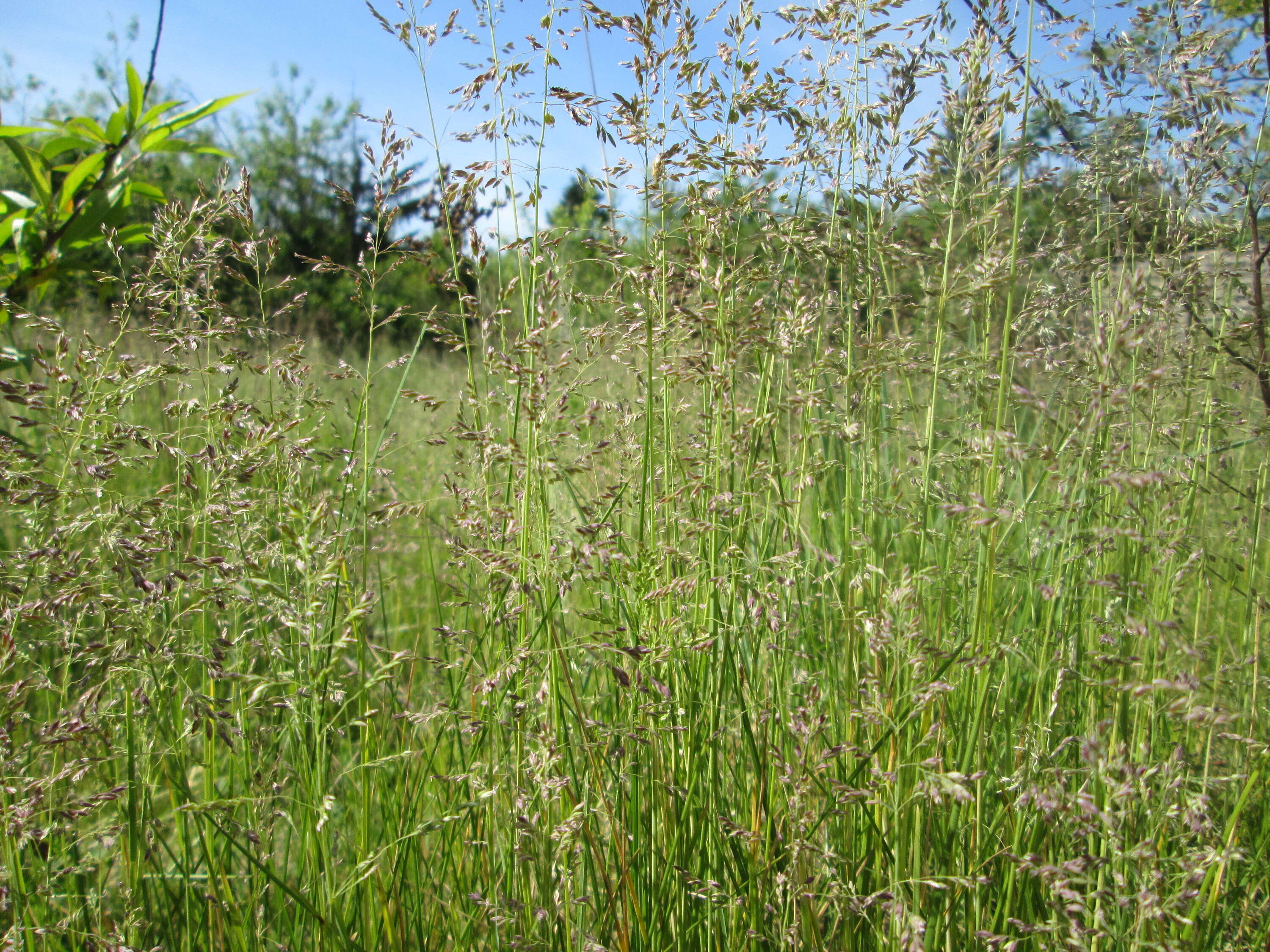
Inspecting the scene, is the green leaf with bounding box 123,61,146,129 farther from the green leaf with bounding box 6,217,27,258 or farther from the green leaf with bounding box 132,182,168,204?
the green leaf with bounding box 6,217,27,258

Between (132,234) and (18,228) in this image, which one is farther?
(132,234)

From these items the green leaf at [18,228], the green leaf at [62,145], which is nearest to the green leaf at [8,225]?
the green leaf at [18,228]

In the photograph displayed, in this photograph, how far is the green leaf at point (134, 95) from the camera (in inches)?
42.0

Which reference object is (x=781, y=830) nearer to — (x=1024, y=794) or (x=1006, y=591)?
(x=1024, y=794)

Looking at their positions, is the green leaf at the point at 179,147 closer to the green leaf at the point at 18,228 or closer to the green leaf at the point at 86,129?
the green leaf at the point at 86,129

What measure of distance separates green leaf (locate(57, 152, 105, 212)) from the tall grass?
0.86ft

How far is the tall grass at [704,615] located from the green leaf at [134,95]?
1.27 feet

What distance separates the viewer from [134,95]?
1085 millimetres

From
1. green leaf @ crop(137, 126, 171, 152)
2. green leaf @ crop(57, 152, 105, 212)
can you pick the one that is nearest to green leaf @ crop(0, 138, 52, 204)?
green leaf @ crop(57, 152, 105, 212)

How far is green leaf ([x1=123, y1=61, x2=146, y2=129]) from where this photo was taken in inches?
42.0

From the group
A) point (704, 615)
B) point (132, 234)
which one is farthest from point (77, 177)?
point (704, 615)

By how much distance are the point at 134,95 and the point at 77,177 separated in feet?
0.52

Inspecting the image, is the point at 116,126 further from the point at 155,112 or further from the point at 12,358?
the point at 12,358

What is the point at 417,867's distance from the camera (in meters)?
1.29
